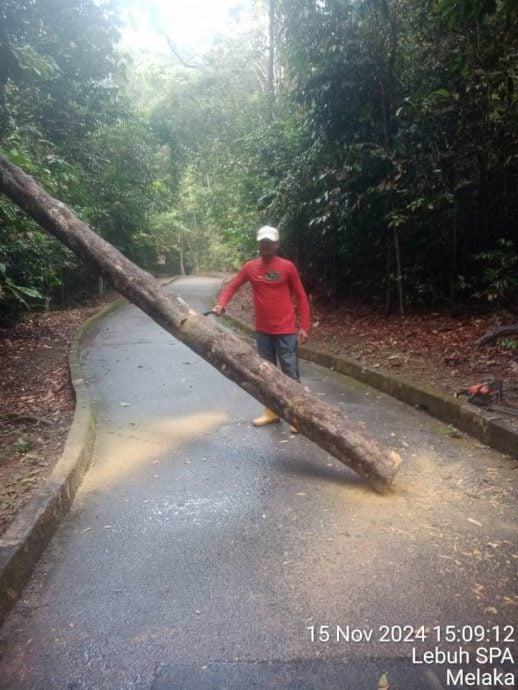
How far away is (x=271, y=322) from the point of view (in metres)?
4.96

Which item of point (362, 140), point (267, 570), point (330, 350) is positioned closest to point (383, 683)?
point (267, 570)

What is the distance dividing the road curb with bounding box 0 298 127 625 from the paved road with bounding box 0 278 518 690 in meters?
0.09

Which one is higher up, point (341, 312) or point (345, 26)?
point (345, 26)

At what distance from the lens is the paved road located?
211cm

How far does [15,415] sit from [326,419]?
3.55m

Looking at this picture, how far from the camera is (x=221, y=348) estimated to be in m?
4.48

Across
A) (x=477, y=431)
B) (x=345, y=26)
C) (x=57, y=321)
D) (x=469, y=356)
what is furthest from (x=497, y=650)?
(x=57, y=321)

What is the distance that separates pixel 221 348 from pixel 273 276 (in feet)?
3.18

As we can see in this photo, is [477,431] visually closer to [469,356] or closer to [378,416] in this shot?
[378,416]

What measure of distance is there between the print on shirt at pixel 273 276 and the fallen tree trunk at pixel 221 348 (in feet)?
2.34

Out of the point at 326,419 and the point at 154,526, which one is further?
the point at 326,419

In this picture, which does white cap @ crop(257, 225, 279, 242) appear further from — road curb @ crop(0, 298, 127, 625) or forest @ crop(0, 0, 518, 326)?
road curb @ crop(0, 298, 127, 625)

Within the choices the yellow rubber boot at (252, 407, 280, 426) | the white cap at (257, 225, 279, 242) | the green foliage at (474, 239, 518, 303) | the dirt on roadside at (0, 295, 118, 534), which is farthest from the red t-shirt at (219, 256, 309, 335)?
the green foliage at (474, 239, 518, 303)

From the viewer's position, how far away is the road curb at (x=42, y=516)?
8.46 ft
